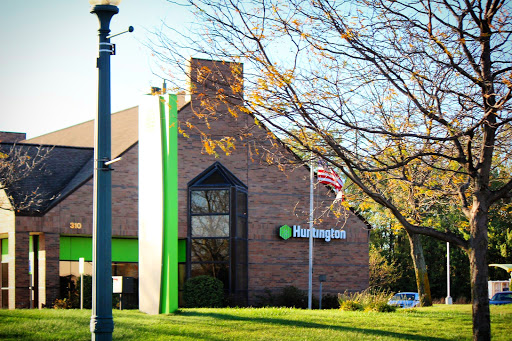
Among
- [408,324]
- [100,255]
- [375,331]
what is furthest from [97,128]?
[408,324]

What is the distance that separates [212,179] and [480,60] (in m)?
20.3

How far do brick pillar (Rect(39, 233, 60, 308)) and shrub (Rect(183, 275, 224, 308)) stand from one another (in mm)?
5569

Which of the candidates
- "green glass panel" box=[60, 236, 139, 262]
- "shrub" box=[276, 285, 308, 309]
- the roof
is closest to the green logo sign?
"shrub" box=[276, 285, 308, 309]

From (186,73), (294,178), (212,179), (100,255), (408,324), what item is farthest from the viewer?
(294,178)

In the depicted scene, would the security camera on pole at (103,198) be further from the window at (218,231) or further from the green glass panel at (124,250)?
the green glass panel at (124,250)

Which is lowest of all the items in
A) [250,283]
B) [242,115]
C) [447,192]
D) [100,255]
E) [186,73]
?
[250,283]

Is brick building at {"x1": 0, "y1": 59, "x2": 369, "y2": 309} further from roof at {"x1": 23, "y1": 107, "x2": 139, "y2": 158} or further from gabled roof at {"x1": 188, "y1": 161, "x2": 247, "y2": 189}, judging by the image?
roof at {"x1": 23, "y1": 107, "x2": 139, "y2": 158}

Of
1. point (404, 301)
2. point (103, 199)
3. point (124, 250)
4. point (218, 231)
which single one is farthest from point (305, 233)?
point (103, 199)

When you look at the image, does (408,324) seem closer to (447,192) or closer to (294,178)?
(447,192)

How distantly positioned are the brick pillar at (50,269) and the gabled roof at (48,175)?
51.9 inches

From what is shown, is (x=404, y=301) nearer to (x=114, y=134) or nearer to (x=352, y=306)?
(x=352, y=306)

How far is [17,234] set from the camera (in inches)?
1090

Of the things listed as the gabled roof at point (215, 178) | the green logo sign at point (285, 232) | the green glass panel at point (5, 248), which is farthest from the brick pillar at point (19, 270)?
the green logo sign at point (285, 232)

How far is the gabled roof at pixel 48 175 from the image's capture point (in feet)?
93.5
